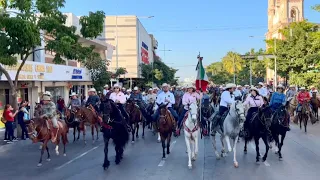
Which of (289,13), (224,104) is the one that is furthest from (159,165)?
(289,13)

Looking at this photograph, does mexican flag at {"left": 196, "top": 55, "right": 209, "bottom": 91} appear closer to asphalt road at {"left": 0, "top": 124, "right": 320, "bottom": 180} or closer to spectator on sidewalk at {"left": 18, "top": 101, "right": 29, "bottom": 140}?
asphalt road at {"left": 0, "top": 124, "right": 320, "bottom": 180}

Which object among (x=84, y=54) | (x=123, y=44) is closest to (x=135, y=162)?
(x=84, y=54)

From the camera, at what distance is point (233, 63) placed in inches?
4060

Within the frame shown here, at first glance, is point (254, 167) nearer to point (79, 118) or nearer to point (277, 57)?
point (79, 118)

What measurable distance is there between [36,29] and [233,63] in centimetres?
8984

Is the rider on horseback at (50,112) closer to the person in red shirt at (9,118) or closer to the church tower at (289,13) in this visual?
the person in red shirt at (9,118)

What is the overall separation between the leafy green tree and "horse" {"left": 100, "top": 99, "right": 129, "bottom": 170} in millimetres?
6255

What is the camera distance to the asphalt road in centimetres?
1061

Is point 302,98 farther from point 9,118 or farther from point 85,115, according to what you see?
point 9,118

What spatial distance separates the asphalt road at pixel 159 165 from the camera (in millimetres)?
10609

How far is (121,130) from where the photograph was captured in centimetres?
1258

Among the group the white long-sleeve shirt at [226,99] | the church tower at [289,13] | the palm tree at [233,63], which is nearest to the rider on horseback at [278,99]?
the white long-sleeve shirt at [226,99]

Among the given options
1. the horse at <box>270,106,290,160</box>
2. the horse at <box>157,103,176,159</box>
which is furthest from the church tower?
the horse at <box>157,103,176,159</box>

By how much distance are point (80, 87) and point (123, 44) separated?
97.2ft
